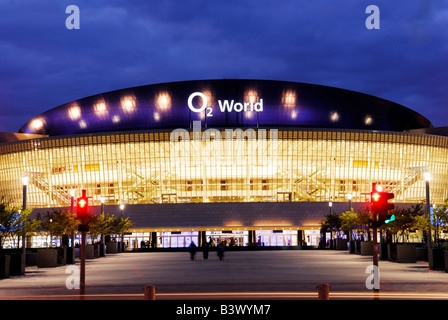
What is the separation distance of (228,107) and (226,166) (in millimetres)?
10224

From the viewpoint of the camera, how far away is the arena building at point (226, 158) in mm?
107500

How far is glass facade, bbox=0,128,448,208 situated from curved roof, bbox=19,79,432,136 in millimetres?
4273

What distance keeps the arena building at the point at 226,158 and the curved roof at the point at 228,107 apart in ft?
0.58

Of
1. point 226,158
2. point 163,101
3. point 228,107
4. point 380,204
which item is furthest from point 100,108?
point 380,204

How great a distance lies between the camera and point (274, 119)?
357 ft

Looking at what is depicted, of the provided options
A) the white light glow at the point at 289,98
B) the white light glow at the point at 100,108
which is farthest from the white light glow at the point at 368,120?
the white light glow at the point at 100,108

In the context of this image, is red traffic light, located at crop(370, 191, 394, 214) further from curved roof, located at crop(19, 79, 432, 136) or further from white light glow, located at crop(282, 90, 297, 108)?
white light glow, located at crop(282, 90, 297, 108)

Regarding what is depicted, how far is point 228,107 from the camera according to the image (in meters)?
107

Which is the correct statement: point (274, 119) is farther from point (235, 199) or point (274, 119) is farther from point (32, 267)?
point (32, 267)

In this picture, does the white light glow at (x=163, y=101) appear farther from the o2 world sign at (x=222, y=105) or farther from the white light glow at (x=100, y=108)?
the white light glow at (x=100, y=108)

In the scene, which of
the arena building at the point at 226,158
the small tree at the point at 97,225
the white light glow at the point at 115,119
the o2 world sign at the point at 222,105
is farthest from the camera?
the white light glow at the point at 115,119

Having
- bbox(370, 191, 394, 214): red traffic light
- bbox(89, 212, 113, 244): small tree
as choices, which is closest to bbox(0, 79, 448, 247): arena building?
bbox(89, 212, 113, 244): small tree

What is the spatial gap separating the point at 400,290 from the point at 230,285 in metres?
6.57

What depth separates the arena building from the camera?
108 metres
